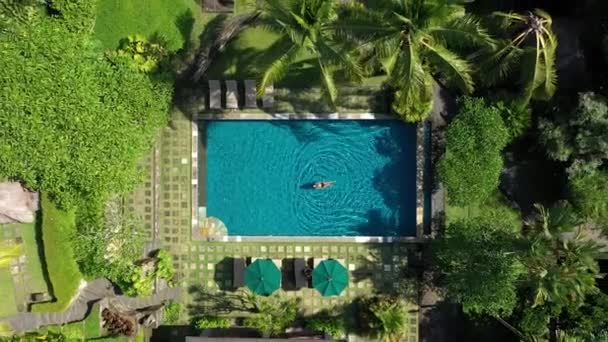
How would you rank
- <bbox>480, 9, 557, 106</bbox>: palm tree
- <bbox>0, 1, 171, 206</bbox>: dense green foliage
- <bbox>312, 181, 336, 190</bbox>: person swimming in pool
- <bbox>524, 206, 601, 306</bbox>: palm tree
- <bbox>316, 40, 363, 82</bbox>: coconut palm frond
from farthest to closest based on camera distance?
<bbox>312, 181, 336, 190</bbox>: person swimming in pool, <bbox>524, 206, 601, 306</bbox>: palm tree, <bbox>0, 1, 171, 206</bbox>: dense green foliage, <bbox>480, 9, 557, 106</bbox>: palm tree, <bbox>316, 40, 363, 82</bbox>: coconut palm frond

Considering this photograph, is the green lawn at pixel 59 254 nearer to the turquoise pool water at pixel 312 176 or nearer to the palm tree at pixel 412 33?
the turquoise pool water at pixel 312 176

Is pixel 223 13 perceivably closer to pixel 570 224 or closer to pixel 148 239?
pixel 148 239

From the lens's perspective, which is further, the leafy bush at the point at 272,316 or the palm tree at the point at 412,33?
the leafy bush at the point at 272,316

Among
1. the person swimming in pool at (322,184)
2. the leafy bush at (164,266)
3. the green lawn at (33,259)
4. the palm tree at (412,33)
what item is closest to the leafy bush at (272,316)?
the leafy bush at (164,266)

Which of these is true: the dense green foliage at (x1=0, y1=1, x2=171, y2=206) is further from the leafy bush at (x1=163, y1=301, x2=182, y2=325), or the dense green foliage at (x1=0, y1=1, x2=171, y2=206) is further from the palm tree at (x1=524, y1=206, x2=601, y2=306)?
the palm tree at (x1=524, y1=206, x2=601, y2=306)

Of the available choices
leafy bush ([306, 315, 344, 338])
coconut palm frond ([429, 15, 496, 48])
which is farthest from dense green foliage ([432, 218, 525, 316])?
coconut palm frond ([429, 15, 496, 48])

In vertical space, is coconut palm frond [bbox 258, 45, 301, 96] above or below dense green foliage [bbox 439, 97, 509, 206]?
above
